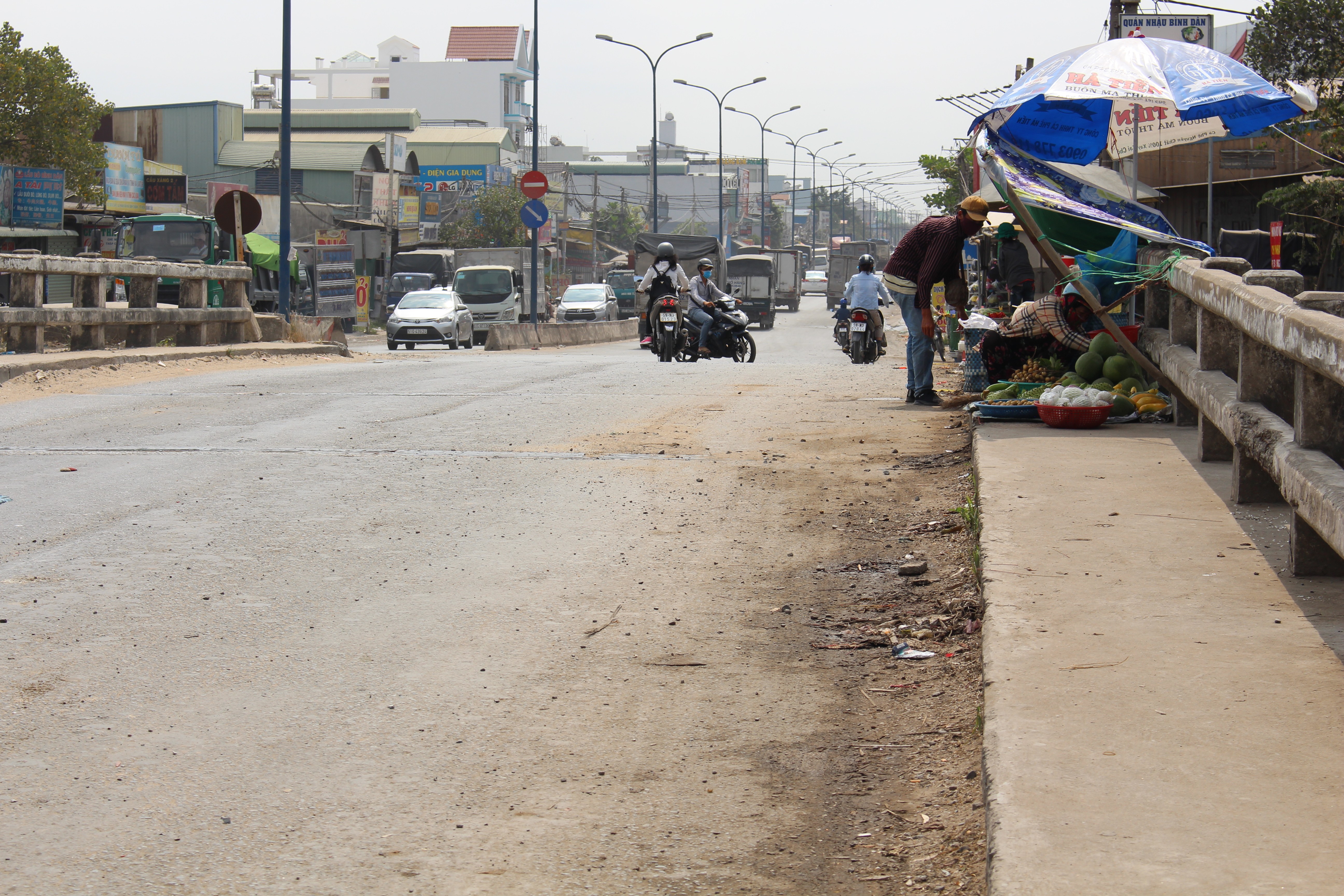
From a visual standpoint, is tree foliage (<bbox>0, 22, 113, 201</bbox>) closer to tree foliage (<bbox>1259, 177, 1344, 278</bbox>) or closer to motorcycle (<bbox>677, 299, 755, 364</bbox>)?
motorcycle (<bbox>677, 299, 755, 364</bbox>)

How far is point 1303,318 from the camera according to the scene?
3807 millimetres

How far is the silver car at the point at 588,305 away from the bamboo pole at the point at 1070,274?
33.1 metres

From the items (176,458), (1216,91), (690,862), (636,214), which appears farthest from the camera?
(636,214)

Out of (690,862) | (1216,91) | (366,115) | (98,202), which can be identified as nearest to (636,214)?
(366,115)

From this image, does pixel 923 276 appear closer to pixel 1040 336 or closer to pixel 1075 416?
pixel 1040 336

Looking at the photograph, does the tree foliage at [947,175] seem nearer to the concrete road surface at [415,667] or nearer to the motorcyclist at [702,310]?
the motorcyclist at [702,310]

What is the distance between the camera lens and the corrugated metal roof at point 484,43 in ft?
393

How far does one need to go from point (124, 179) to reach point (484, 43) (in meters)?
81.7

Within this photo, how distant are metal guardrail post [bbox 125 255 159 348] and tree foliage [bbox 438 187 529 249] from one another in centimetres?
4910

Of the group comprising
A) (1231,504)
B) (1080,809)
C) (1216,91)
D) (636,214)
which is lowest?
(1080,809)

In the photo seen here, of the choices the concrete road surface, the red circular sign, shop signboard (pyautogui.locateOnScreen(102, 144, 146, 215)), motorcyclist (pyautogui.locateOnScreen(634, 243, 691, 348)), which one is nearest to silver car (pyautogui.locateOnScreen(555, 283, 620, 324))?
the red circular sign

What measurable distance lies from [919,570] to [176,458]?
15.8 feet

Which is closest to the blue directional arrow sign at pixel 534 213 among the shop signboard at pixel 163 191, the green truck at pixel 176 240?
the green truck at pixel 176 240

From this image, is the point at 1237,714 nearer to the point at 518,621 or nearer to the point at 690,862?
the point at 690,862
